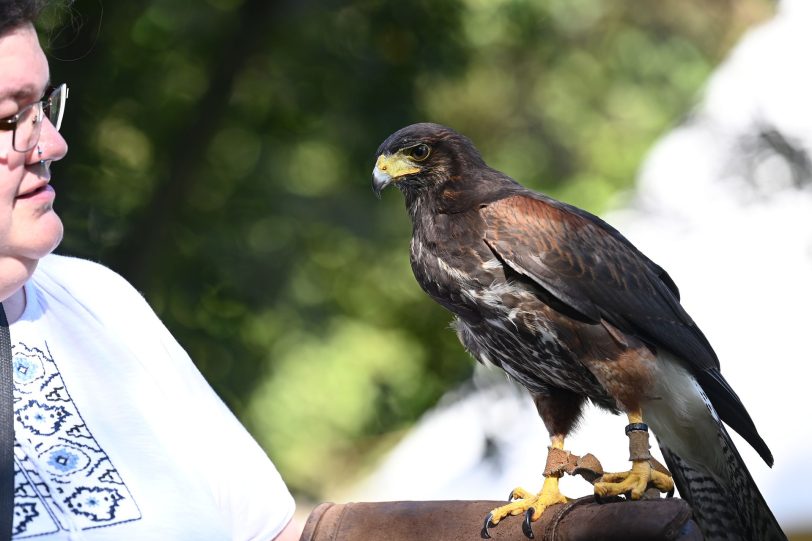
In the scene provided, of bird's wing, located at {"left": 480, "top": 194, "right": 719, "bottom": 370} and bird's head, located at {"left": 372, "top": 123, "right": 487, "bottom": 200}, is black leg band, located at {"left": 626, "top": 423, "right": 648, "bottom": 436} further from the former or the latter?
bird's head, located at {"left": 372, "top": 123, "right": 487, "bottom": 200}

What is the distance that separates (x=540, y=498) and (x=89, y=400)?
43.8 inches

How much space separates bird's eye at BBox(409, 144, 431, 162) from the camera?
296 centimetres

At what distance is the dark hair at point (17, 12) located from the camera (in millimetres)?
1852

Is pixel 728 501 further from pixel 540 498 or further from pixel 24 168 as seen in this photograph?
pixel 24 168

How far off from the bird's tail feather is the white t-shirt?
1138 mm

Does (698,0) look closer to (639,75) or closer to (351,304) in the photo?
(639,75)

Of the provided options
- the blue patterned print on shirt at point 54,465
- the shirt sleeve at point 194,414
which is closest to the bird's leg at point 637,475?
the shirt sleeve at point 194,414

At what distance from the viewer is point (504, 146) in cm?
738

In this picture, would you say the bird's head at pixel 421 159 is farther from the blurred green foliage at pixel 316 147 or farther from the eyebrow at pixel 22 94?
the blurred green foliage at pixel 316 147

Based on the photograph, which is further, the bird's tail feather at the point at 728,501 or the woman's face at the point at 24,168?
the bird's tail feather at the point at 728,501

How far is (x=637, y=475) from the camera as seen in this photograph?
8.19 ft

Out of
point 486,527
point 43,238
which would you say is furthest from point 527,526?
point 43,238

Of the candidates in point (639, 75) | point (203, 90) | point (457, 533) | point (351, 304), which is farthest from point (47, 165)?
point (639, 75)

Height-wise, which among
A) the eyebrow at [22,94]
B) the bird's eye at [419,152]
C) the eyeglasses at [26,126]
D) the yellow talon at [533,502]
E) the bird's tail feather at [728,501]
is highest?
the bird's eye at [419,152]
